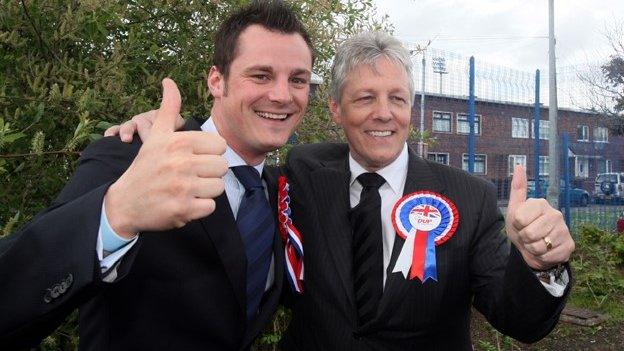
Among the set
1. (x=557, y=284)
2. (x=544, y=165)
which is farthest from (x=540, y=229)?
(x=544, y=165)

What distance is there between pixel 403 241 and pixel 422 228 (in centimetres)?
9

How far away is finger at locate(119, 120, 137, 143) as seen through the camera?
74.5 inches

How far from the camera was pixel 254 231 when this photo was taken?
79.0 inches

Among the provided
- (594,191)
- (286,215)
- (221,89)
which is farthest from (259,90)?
(594,191)

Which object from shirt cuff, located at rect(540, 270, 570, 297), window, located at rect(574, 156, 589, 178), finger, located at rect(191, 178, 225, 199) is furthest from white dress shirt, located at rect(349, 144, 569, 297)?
window, located at rect(574, 156, 589, 178)

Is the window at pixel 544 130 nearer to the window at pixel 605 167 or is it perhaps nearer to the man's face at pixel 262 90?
the window at pixel 605 167

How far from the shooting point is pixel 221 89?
2275mm

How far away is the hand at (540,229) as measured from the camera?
1.67 m

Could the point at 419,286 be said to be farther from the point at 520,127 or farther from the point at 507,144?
the point at 520,127

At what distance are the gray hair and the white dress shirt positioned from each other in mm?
298

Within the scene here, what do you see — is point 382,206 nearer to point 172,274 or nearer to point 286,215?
point 286,215

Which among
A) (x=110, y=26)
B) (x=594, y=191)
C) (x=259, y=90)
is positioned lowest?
(x=594, y=191)

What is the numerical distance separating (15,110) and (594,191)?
393 inches

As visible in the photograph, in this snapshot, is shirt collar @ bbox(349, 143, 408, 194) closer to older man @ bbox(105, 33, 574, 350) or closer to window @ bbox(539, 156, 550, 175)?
older man @ bbox(105, 33, 574, 350)
